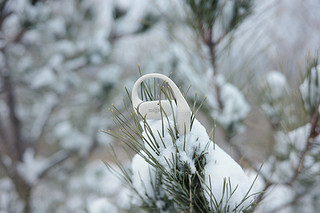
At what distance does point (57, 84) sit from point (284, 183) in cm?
86

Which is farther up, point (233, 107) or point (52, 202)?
point (233, 107)

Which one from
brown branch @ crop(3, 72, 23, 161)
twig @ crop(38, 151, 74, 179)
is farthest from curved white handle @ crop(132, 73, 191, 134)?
brown branch @ crop(3, 72, 23, 161)

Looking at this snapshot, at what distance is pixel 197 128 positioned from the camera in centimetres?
22

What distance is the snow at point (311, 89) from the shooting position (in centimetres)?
30

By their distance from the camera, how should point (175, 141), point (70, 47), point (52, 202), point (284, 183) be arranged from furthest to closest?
point (52, 202), point (70, 47), point (284, 183), point (175, 141)

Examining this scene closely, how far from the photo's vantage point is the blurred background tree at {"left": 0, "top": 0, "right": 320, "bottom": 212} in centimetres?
41

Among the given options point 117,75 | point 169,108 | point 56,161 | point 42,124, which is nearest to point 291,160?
point 169,108

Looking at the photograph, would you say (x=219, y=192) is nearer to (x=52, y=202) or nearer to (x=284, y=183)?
(x=284, y=183)

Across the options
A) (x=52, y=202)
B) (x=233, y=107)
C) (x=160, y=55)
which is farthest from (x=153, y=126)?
(x=52, y=202)

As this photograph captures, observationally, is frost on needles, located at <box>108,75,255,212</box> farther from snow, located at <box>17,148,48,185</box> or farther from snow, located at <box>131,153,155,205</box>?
snow, located at <box>17,148,48,185</box>

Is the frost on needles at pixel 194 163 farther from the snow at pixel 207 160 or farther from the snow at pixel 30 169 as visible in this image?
the snow at pixel 30 169

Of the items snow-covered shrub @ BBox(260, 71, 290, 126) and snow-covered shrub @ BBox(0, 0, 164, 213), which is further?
snow-covered shrub @ BBox(0, 0, 164, 213)

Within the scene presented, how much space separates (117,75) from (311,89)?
30.0 inches

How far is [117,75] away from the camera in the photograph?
953mm
